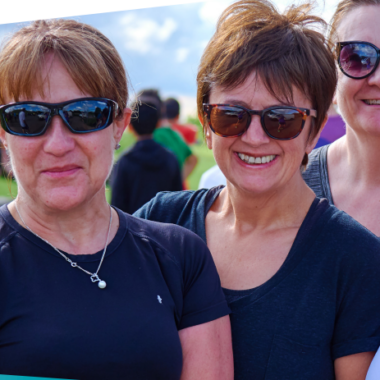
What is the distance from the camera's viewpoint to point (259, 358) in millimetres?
1668

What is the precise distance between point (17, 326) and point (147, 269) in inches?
16.6

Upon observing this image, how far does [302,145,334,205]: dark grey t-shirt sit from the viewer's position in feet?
7.54

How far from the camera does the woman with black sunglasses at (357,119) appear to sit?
85.5 inches

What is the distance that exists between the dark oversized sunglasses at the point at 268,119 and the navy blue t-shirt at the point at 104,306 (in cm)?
48

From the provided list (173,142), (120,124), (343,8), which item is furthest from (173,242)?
(173,142)

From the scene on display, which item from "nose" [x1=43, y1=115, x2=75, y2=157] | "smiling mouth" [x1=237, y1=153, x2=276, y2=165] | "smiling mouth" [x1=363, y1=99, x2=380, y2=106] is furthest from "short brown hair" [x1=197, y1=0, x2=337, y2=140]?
"nose" [x1=43, y1=115, x2=75, y2=157]

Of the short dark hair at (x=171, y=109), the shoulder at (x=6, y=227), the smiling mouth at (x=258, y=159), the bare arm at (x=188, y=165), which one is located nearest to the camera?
the shoulder at (x=6, y=227)

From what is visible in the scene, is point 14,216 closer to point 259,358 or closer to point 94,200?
point 94,200

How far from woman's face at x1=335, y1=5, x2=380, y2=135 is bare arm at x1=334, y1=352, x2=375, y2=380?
107 cm

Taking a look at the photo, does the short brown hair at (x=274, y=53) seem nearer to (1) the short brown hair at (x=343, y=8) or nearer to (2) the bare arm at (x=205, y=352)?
(1) the short brown hair at (x=343, y=8)

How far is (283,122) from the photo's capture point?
1.72 meters

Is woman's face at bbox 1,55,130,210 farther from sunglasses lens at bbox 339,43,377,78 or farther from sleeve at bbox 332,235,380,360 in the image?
sunglasses lens at bbox 339,43,377,78

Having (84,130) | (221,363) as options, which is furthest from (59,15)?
(221,363)

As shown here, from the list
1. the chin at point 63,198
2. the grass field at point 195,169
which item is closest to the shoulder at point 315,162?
the chin at point 63,198
